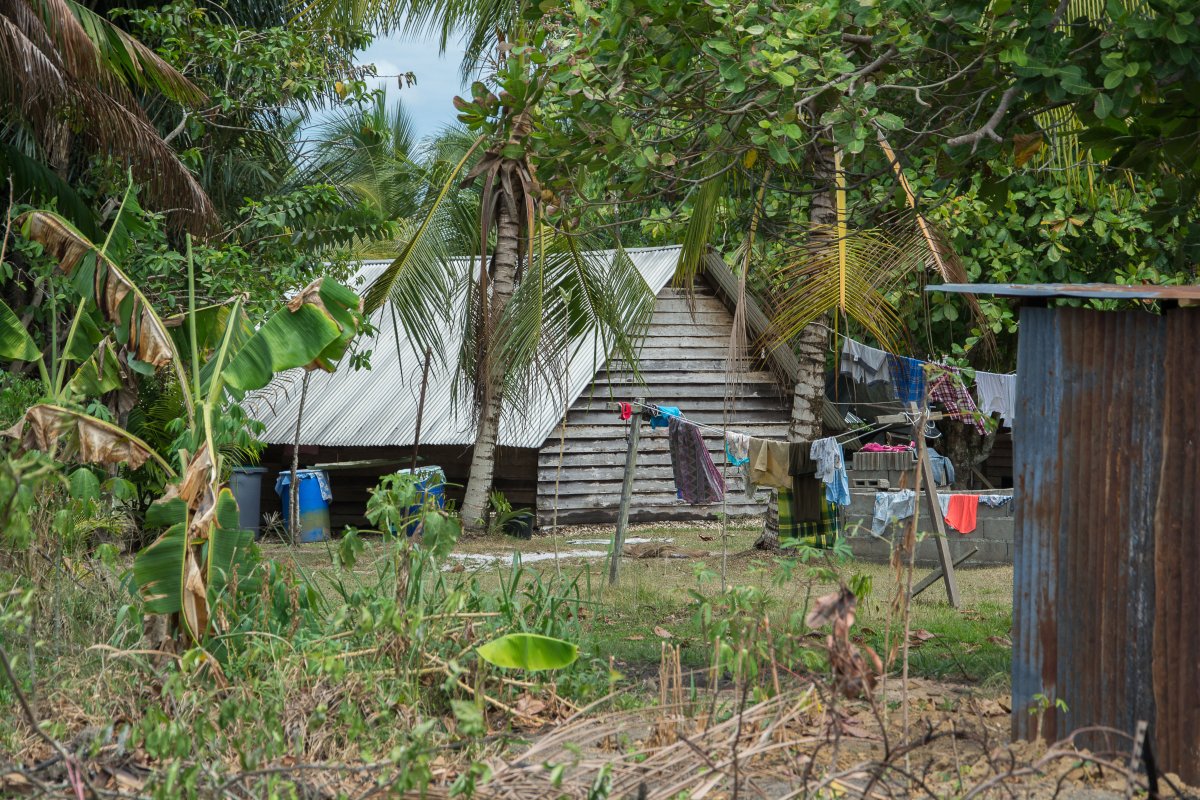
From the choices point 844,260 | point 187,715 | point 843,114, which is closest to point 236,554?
point 187,715

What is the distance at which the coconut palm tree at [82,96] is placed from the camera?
9.49 metres

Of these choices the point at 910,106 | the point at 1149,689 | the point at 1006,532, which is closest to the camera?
the point at 1149,689

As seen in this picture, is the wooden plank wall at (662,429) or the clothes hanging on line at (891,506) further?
the wooden plank wall at (662,429)

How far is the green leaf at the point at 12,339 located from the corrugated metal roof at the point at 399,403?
8.35m

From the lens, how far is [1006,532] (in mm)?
12453

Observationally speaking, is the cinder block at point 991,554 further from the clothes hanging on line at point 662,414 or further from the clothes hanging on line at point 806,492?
the clothes hanging on line at point 662,414

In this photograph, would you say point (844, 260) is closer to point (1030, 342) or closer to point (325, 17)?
point (1030, 342)

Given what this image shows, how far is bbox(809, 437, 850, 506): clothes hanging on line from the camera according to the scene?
38.9ft

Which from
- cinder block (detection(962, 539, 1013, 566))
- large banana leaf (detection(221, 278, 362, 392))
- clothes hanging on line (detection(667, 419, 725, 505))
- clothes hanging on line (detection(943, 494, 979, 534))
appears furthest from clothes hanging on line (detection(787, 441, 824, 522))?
large banana leaf (detection(221, 278, 362, 392))

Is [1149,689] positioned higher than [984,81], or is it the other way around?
[984,81]

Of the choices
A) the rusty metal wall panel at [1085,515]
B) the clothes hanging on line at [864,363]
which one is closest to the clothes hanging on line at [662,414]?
the clothes hanging on line at [864,363]

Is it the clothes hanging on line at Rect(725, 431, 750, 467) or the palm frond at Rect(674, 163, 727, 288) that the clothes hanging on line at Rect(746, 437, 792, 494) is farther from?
the palm frond at Rect(674, 163, 727, 288)

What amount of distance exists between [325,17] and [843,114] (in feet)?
31.7

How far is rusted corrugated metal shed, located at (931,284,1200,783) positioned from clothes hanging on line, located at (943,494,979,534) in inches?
280
